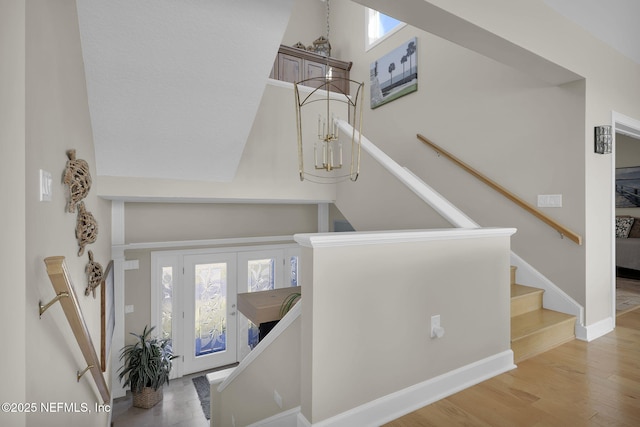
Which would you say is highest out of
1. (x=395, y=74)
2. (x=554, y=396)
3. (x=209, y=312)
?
(x=395, y=74)

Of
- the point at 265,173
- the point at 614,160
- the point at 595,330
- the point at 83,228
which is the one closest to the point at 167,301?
the point at 265,173

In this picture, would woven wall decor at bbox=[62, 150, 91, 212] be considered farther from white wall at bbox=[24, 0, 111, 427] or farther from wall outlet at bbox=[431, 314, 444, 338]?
wall outlet at bbox=[431, 314, 444, 338]

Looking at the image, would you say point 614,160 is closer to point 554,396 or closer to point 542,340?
point 542,340

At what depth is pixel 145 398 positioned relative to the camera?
4.77 meters

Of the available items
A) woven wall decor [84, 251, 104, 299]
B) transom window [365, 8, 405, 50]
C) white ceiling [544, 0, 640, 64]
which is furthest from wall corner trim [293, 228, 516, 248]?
transom window [365, 8, 405, 50]

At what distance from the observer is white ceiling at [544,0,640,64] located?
8.48 ft

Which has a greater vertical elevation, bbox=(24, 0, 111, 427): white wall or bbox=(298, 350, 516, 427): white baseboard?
bbox=(24, 0, 111, 427): white wall

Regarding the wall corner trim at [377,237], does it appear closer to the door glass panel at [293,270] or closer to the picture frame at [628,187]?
the door glass panel at [293,270]

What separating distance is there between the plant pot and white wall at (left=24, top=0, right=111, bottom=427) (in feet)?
9.87

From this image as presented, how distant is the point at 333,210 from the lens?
620cm

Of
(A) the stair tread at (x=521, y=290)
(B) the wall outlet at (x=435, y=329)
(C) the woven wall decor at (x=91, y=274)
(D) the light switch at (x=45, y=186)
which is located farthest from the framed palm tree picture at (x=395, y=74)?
(D) the light switch at (x=45, y=186)

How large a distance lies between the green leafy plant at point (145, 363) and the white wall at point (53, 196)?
9.36ft

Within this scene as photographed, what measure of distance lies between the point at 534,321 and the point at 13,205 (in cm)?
337

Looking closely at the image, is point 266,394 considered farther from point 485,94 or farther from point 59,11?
point 485,94
